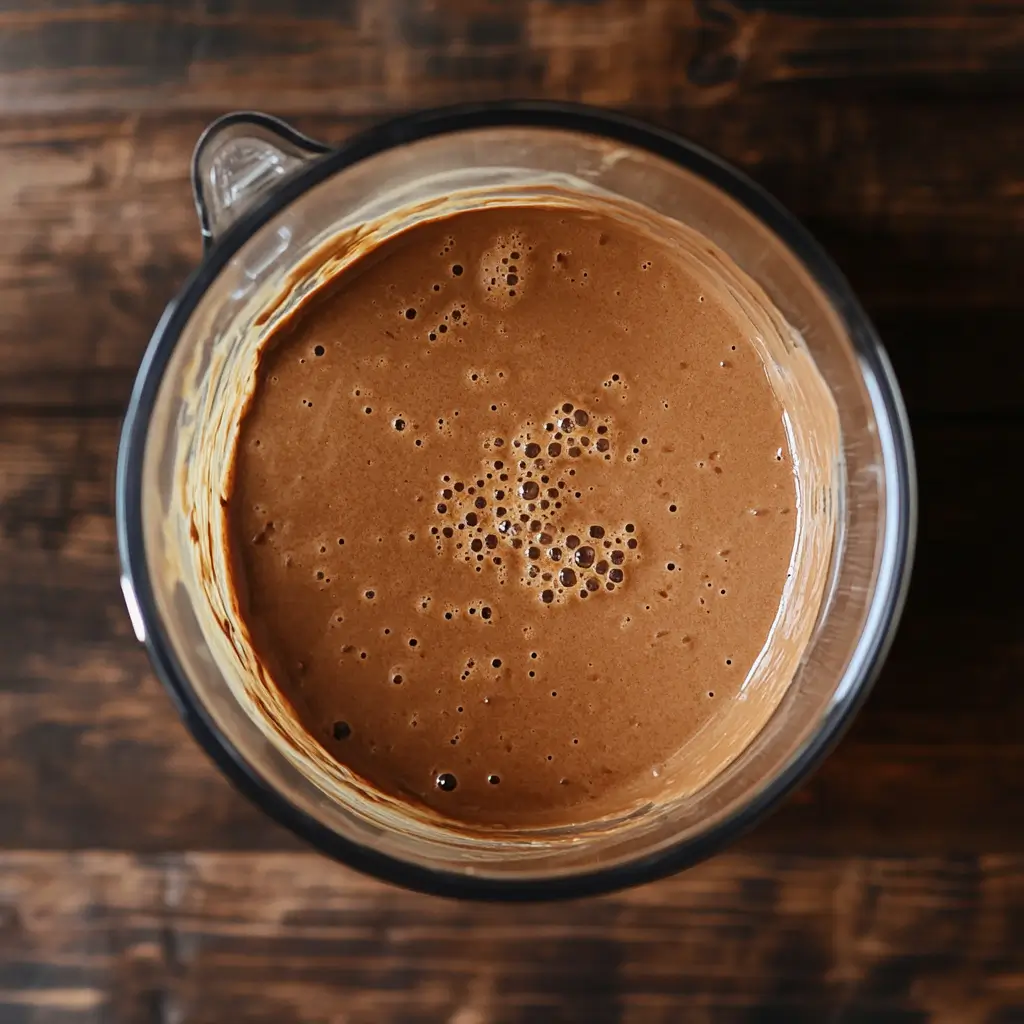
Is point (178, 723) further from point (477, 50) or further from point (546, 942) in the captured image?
point (477, 50)

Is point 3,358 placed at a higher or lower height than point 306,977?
higher

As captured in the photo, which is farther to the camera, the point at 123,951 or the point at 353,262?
the point at 123,951

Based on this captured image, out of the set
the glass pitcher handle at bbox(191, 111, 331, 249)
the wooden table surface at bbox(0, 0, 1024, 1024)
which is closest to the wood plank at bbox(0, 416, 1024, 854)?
the wooden table surface at bbox(0, 0, 1024, 1024)

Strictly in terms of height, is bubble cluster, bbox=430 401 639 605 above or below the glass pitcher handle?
below

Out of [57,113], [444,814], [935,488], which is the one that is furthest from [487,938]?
[57,113]

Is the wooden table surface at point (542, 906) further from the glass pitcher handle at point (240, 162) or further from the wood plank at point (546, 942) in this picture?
the glass pitcher handle at point (240, 162)

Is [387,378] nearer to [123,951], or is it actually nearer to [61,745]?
[61,745]

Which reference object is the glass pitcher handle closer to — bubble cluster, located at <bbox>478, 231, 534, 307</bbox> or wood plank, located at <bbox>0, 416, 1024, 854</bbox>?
bubble cluster, located at <bbox>478, 231, 534, 307</bbox>
